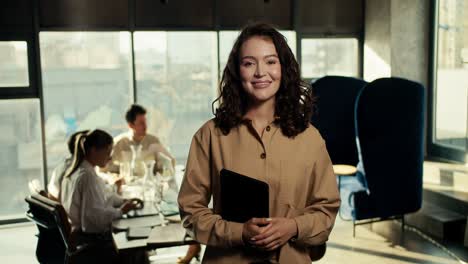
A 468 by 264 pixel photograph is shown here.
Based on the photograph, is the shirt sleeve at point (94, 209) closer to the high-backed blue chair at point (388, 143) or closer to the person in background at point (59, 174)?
the person in background at point (59, 174)

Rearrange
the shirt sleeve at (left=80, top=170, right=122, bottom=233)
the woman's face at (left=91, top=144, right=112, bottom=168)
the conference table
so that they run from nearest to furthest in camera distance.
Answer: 1. the conference table
2. the shirt sleeve at (left=80, top=170, right=122, bottom=233)
3. the woman's face at (left=91, top=144, right=112, bottom=168)

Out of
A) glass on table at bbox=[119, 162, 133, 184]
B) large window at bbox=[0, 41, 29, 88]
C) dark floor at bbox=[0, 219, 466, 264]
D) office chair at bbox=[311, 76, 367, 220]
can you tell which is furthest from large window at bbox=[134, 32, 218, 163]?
glass on table at bbox=[119, 162, 133, 184]

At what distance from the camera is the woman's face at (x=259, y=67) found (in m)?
1.34

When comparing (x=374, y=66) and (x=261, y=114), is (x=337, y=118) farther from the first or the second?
(x=261, y=114)

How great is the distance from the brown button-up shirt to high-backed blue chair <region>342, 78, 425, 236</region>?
3076 millimetres

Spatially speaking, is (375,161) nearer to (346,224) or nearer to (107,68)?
(346,224)

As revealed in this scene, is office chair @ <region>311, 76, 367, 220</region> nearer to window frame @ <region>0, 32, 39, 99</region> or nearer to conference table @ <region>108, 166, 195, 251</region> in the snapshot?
conference table @ <region>108, 166, 195, 251</region>

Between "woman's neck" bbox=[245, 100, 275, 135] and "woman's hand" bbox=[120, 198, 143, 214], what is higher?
"woman's neck" bbox=[245, 100, 275, 135]

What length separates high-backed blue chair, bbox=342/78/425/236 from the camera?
4.32 metres

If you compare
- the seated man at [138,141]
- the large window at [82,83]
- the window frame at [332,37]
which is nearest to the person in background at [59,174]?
the seated man at [138,141]

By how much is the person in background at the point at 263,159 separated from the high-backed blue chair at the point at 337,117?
13.0ft

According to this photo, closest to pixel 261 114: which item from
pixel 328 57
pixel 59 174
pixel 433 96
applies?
pixel 59 174

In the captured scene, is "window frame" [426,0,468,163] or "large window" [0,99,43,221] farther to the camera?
"window frame" [426,0,468,163]

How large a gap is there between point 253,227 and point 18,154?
4671 mm
